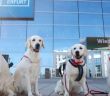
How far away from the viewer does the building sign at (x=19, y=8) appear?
1455cm

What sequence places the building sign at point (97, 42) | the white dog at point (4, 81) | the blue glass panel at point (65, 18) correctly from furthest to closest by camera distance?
the blue glass panel at point (65, 18) → the building sign at point (97, 42) → the white dog at point (4, 81)

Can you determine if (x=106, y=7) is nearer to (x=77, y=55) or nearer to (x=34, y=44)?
(x=77, y=55)

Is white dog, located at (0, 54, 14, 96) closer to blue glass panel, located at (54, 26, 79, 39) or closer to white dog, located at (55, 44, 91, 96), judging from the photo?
white dog, located at (55, 44, 91, 96)

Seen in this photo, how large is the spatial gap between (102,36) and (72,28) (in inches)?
87.7

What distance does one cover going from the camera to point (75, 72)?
6.07 m

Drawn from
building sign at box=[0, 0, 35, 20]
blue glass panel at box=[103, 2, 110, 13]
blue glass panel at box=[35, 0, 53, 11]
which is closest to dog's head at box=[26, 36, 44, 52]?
building sign at box=[0, 0, 35, 20]

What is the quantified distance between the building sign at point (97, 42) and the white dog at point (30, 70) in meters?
14.0

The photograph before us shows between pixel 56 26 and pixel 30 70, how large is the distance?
54.2 feet

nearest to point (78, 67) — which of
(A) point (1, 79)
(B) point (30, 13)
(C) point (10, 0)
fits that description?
(A) point (1, 79)

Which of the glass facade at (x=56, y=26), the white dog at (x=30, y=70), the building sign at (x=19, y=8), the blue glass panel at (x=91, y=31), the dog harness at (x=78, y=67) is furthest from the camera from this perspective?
the blue glass panel at (x=91, y=31)

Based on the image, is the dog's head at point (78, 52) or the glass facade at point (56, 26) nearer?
the dog's head at point (78, 52)

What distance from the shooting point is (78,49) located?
6277 mm

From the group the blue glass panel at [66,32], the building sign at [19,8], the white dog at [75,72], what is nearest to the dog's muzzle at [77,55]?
the white dog at [75,72]

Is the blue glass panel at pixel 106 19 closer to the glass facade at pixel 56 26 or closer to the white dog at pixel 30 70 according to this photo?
the glass facade at pixel 56 26
